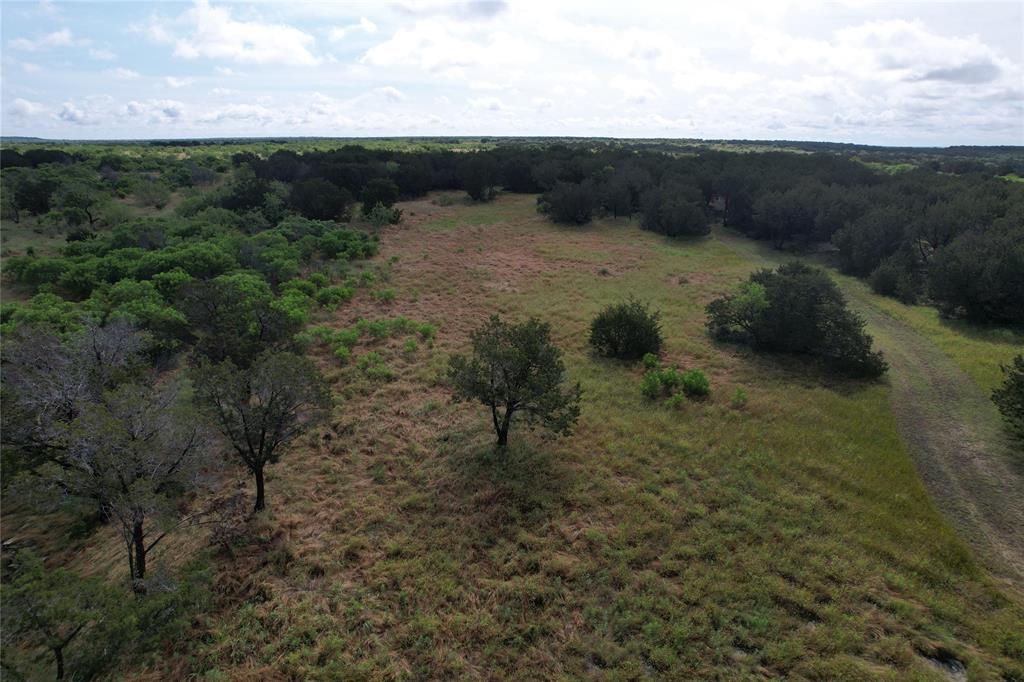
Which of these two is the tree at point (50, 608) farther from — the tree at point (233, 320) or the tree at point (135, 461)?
the tree at point (233, 320)

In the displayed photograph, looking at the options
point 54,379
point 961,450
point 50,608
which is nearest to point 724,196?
point 961,450

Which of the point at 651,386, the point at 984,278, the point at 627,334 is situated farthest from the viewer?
the point at 984,278

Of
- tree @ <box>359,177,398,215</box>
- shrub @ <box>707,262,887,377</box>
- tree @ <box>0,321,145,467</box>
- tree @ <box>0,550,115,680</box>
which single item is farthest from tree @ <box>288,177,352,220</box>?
tree @ <box>0,550,115,680</box>

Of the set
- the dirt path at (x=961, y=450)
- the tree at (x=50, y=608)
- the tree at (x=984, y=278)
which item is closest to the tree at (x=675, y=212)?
the tree at (x=984, y=278)

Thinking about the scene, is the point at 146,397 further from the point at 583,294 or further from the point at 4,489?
the point at 583,294

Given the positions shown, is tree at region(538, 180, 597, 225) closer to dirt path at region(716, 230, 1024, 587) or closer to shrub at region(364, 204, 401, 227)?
shrub at region(364, 204, 401, 227)

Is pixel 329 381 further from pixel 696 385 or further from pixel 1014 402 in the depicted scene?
pixel 1014 402

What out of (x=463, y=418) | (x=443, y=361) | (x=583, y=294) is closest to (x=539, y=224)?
(x=583, y=294)

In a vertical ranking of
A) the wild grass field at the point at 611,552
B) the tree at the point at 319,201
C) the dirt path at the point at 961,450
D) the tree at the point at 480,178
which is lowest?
the wild grass field at the point at 611,552
